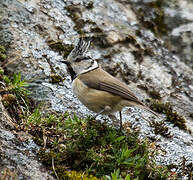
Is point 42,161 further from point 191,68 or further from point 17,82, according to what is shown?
point 191,68

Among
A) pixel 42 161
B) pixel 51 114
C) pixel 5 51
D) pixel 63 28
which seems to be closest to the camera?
pixel 42 161

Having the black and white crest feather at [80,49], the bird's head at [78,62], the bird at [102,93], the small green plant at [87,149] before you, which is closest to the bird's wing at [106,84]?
the bird at [102,93]

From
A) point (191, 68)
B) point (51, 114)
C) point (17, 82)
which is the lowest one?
point (191, 68)

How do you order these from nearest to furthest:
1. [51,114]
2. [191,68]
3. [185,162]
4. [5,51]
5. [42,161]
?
[42,161]
[185,162]
[51,114]
[5,51]
[191,68]

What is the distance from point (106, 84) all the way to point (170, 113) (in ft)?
4.49

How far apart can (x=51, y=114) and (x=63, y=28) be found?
2.28 m

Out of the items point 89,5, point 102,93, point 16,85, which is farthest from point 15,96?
point 89,5

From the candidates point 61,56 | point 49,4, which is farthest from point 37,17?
point 61,56

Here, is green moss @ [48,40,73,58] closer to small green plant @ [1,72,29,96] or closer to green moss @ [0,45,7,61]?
green moss @ [0,45,7,61]

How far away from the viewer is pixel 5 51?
17.6 feet

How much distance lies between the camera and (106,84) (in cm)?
461

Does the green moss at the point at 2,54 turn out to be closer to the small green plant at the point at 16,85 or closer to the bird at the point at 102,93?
the small green plant at the point at 16,85

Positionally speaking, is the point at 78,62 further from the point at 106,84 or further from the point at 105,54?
the point at 105,54

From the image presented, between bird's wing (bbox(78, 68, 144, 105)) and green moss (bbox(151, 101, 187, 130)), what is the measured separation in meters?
0.99
